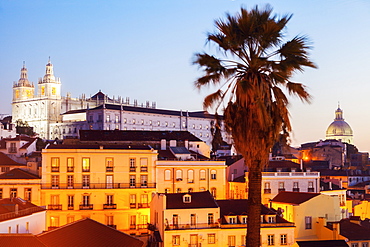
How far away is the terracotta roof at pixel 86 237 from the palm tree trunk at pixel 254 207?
39.8ft

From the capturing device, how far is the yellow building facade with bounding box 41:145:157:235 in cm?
4194

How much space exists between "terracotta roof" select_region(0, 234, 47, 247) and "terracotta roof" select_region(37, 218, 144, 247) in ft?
2.42

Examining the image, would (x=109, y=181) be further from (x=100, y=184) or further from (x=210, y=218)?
(x=210, y=218)

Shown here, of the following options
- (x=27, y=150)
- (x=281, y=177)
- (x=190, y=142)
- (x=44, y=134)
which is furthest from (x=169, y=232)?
(x=44, y=134)

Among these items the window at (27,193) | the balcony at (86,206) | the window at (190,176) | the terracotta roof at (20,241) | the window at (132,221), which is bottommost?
the window at (132,221)

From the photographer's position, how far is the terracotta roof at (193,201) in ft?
112

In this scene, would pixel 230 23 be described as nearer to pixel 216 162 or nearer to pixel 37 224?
pixel 37 224

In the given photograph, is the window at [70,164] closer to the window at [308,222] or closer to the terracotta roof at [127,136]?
the terracotta roof at [127,136]

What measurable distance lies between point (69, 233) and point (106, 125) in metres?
113

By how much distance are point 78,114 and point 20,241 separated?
Answer: 130507mm

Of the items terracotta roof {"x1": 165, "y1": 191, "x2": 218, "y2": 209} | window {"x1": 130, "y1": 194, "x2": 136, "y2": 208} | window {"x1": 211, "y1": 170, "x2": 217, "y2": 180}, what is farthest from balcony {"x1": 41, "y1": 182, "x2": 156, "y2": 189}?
terracotta roof {"x1": 165, "y1": 191, "x2": 218, "y2": 209}

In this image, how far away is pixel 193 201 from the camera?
115 ft

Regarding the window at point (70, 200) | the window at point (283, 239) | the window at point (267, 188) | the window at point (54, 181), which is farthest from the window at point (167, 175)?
the window at point (283, 239)

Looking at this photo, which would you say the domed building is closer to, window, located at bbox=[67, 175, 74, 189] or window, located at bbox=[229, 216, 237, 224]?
window, located at bbox=[67, 175, 74, 189]
